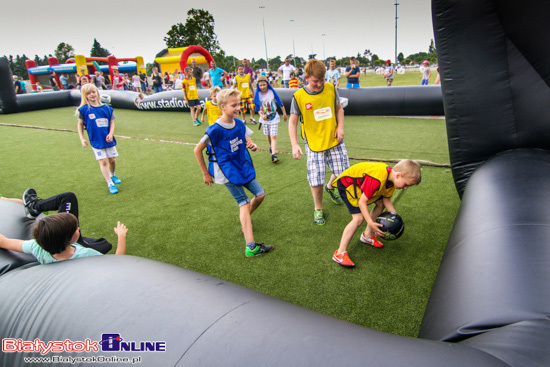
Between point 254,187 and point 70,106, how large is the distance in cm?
1964

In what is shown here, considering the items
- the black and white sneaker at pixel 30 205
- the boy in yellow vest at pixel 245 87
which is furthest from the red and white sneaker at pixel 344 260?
the boy in yellow vest at pixel 245 87

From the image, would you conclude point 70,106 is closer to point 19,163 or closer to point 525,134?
point 19,163

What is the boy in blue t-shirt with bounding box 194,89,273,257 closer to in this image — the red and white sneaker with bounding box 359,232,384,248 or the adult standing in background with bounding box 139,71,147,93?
the red and white sneaker with bounding box 359,232,384,248

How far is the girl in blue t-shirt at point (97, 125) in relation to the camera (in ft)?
18.1

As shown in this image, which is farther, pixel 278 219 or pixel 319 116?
pixel 278 219

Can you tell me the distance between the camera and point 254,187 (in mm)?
3809

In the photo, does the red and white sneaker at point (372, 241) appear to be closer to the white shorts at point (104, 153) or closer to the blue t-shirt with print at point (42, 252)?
the blue t-shirt with print at point (42, 252)

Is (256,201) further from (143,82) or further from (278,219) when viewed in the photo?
(143,82)

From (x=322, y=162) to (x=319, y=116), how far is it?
1.79ft

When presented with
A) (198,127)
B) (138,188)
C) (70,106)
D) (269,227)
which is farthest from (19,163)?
(70,106)

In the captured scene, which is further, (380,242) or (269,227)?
(269,227)

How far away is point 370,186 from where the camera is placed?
2945mm

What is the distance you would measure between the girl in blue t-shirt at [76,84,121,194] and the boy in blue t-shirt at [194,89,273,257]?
116 inches

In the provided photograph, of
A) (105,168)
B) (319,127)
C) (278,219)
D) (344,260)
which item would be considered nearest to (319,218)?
(278,219)
